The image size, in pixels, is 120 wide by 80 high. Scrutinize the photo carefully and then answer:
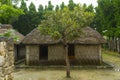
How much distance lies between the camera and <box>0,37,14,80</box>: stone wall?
5.52 metres

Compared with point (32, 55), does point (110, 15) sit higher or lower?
higher

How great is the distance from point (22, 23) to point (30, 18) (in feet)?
5.72

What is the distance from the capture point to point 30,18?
130ft

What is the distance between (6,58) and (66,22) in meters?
A: 10.1

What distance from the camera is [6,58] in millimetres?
5730

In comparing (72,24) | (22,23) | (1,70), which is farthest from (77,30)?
(22,23)

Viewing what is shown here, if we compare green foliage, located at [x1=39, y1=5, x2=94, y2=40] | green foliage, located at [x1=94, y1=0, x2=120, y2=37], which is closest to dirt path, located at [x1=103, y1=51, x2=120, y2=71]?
green foliage, located at [x1=94, y1=0, x2=120, y2=37]

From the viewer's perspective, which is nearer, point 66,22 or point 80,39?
point 66,22

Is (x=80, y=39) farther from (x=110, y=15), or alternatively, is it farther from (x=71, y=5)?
(x=71, y=5)

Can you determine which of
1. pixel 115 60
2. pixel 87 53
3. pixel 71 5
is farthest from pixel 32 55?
pixel 71 5

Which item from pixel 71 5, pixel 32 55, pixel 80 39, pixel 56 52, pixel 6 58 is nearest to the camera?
pixel 6 58

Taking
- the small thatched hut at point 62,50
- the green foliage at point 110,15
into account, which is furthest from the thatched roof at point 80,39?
the green foliage at point 110,15

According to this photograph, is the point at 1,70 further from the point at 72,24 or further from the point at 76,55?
the point at 76,55

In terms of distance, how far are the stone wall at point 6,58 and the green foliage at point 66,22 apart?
9.51 m
